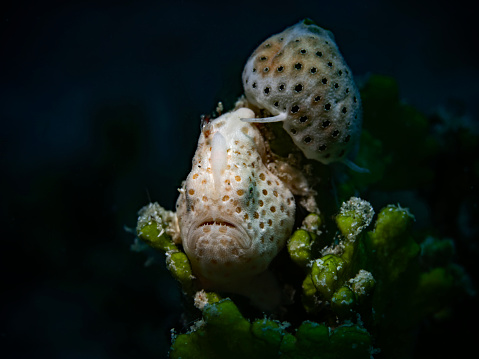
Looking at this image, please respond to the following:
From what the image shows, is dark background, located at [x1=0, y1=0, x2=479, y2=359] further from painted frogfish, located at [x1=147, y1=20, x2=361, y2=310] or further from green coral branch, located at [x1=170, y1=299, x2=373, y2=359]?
green coral branch, located at [x1=170, y1=299, x2=373, y2=359]

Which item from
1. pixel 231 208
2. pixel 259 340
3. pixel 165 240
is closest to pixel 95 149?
pixel 165 240

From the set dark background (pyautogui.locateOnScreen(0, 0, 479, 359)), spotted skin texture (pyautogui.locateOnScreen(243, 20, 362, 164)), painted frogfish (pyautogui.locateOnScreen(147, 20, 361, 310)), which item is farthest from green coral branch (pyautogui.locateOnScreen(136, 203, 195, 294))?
dark background (pyautogui.locateOnScreen(0, 0, 479, 359))

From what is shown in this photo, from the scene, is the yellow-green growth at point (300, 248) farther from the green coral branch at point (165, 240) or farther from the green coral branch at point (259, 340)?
the green coral branch at point (165, 240)

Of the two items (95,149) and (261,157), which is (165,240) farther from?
(95,149)

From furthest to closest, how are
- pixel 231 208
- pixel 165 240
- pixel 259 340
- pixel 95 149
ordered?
pixel 95 149
pixel 165 240
pixel 231 208
pixel 259 340

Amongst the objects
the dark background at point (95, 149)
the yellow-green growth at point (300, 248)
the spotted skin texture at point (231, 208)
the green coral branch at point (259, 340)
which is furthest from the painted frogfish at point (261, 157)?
the dark background at point (95, 149)


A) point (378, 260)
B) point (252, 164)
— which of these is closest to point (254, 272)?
point (252, 164)
